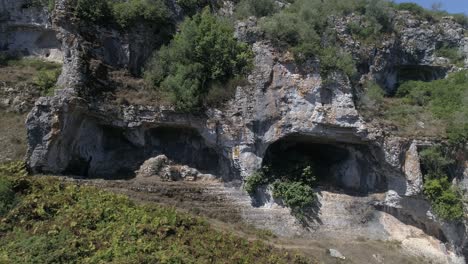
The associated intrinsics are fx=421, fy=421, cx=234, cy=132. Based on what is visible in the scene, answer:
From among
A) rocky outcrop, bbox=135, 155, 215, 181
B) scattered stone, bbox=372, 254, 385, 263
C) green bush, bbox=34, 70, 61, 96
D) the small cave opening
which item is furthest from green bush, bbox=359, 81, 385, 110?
green bush, bbox=34, 70, 61, 96

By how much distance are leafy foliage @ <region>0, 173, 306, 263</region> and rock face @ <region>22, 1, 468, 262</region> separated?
3.39 metres

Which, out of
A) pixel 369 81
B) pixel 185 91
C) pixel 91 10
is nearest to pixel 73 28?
pixel 91 10

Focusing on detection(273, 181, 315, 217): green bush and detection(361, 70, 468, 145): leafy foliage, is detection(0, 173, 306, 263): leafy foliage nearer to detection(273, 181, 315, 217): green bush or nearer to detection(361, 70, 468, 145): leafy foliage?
detection(273, 181, 315, 217): green bush

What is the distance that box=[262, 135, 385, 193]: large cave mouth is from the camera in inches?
723

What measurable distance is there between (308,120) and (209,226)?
6165mm

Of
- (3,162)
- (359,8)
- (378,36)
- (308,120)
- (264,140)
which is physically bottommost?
(3,162)

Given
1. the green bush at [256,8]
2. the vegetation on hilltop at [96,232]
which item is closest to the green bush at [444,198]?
the vegetation on hilltop at [96,232]

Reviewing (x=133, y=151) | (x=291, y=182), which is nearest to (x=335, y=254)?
(x=291, y=182)

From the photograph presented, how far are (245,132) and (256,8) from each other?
8.47 m

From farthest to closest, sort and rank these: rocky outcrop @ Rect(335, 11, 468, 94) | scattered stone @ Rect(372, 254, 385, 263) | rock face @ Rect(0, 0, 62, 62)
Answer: rock face @ Rect(0, 0, 62, 62) < rocky outcrop @ Rect(335, 11, 468, 94) < scattered stone @ Rect(372, 254, 385, 263)

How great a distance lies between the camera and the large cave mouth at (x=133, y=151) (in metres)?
17.4

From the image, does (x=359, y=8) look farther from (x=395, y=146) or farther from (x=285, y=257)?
(x=285, y=257)

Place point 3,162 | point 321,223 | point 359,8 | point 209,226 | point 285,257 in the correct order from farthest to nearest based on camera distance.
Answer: point 359,8 < point 321,223 < point 3,162 < point 209,226 < point 285,257

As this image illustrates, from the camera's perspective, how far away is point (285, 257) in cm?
1338
